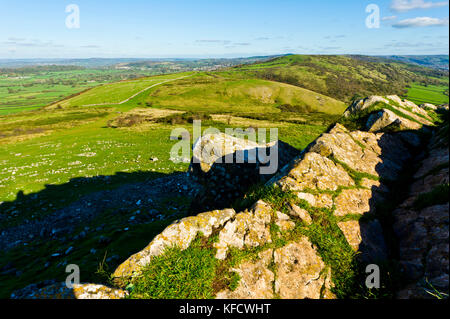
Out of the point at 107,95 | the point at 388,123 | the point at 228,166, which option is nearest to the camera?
the point at 388,123

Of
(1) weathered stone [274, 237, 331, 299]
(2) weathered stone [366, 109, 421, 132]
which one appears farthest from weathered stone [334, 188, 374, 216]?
(2) weathered stone [366, 109, 421, 132]

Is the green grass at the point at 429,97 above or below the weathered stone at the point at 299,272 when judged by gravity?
above

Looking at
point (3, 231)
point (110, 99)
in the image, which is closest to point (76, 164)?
point (3, 231)

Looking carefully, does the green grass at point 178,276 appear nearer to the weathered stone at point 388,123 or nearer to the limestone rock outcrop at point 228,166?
the limestone rock outcrop at point 228,166

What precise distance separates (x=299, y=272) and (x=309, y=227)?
138 centimetres

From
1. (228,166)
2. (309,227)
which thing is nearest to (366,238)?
(309,227)

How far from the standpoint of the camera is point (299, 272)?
569 centimetres

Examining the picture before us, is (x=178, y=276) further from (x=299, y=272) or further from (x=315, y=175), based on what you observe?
(x=315, y=175)

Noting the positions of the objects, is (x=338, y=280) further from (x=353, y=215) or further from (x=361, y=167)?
(x=361, y=167)

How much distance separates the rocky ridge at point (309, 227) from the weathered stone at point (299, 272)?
0.9 inches

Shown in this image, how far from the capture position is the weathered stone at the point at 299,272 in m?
5.39

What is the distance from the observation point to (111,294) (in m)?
4.80

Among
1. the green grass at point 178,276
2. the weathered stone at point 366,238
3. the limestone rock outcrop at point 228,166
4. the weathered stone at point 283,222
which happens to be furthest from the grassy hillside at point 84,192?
the weathered stone at point 366,238

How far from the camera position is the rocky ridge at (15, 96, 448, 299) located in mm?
5418
